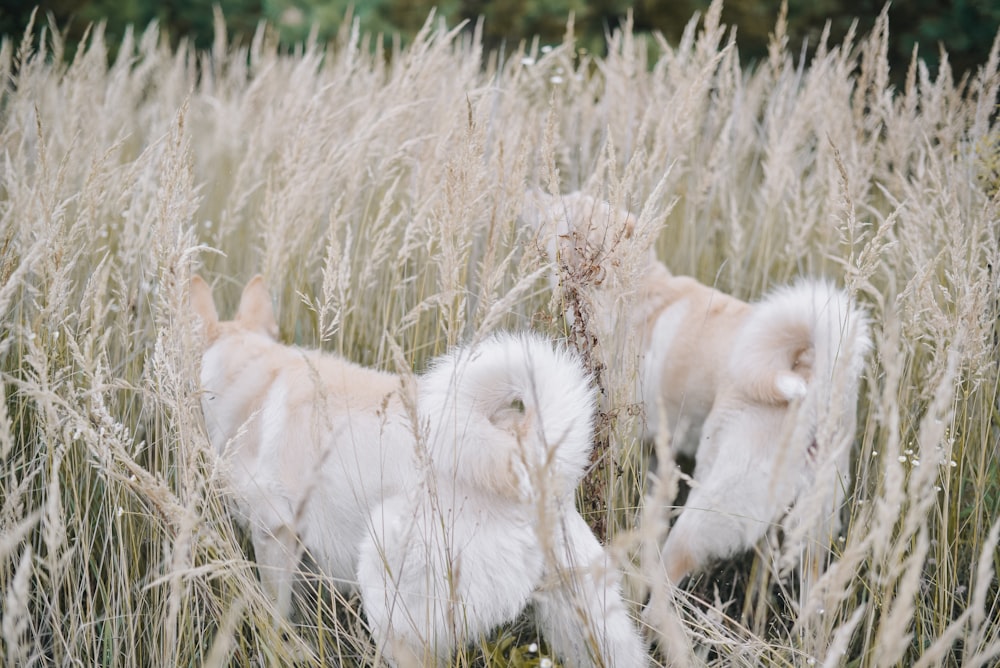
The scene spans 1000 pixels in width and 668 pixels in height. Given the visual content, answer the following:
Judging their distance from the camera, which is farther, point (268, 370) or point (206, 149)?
point (206, 149)

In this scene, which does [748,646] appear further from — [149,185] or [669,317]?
[149,185]

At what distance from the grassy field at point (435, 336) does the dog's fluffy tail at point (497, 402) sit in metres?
0.10

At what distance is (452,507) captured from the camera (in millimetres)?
1548

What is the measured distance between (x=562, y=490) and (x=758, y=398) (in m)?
1.23

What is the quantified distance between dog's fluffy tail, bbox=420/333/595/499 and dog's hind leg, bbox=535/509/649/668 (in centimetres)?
13

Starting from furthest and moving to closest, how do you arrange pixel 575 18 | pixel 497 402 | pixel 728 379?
pixel 575 18 → pixel 728 379 → pixel 497 402

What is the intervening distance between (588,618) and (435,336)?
50.5 inches

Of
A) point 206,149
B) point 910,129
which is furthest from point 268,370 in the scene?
point 910,129

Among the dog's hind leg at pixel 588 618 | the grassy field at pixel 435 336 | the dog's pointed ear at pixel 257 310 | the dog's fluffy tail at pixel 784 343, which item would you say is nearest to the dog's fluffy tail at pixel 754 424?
the dog's fluffy tail at pixel 784 343

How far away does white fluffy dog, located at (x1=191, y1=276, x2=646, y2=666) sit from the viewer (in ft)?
4.63

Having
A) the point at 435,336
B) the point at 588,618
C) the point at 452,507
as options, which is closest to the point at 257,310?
the point at 435,336

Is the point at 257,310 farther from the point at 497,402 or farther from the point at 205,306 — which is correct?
the point at 497,402

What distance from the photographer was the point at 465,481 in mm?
1636

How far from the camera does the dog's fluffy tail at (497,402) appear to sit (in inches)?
60.6
